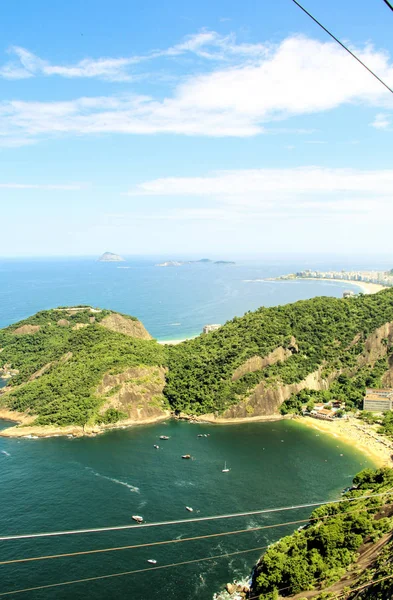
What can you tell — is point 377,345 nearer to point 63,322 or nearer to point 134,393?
point 134,393

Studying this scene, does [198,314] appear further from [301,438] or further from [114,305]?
[301,438]

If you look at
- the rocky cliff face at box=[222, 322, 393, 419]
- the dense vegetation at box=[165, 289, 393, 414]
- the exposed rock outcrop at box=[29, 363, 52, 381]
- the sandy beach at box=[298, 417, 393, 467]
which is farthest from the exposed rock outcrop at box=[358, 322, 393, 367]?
the exposed rock outcrop at box=[29, 363, 52, 381]

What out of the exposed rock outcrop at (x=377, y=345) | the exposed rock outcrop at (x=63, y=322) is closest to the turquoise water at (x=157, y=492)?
the exposed rock outcrop at (x=377, y=345)

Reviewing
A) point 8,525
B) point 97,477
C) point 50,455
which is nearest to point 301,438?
point 97,477

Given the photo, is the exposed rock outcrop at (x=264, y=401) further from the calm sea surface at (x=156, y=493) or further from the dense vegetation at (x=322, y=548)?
the dense vegetation at (x=322, y=548)

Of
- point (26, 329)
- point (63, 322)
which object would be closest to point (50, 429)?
point (63, 322)

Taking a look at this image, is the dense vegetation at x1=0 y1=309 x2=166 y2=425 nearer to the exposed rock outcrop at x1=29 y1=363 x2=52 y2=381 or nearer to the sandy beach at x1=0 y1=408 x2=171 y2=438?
the exposed rock outcrop at x1=29 y1=363 x2=52 y2=381
